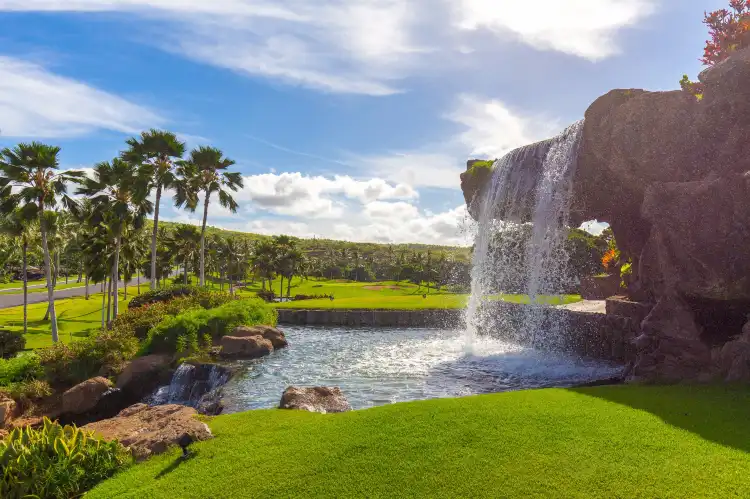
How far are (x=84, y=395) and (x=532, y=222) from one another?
2477 centimetres

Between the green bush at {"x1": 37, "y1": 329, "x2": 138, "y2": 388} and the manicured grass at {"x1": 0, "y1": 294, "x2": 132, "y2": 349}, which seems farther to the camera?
the manicured grass at {"x1": 0, "y1": 294, "x2": 132, "y2": 349}

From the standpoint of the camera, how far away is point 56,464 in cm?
886

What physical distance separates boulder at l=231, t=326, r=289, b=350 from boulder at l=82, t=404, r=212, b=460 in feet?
39.9

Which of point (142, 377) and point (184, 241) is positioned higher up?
point (184, 241)

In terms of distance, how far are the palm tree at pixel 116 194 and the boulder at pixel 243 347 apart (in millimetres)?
14341

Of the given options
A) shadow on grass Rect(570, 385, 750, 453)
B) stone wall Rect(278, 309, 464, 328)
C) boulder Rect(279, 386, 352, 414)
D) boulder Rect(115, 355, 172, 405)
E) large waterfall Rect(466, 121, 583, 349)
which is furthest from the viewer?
stone wall Rect(278, 309, 464, 328)

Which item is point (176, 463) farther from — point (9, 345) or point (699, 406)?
point (9, 345)

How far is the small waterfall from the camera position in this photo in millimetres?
19391

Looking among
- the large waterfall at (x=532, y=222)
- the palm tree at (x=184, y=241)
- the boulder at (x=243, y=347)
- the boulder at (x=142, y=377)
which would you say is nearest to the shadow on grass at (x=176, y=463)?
the boulder at (x=142, y=377)

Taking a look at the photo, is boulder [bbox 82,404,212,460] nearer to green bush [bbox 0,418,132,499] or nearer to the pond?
green bush [bbox 0,418,132,499]

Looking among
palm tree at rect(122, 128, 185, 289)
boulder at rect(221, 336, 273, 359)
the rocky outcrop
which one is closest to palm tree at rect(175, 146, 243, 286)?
palm tree at rect(122, 128, 185, 289)

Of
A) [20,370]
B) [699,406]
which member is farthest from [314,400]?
[20,370]

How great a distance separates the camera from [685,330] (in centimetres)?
1533

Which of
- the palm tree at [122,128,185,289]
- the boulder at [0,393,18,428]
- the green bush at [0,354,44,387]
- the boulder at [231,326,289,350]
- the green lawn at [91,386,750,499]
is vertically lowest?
the boulder at [0,393,18,428]
